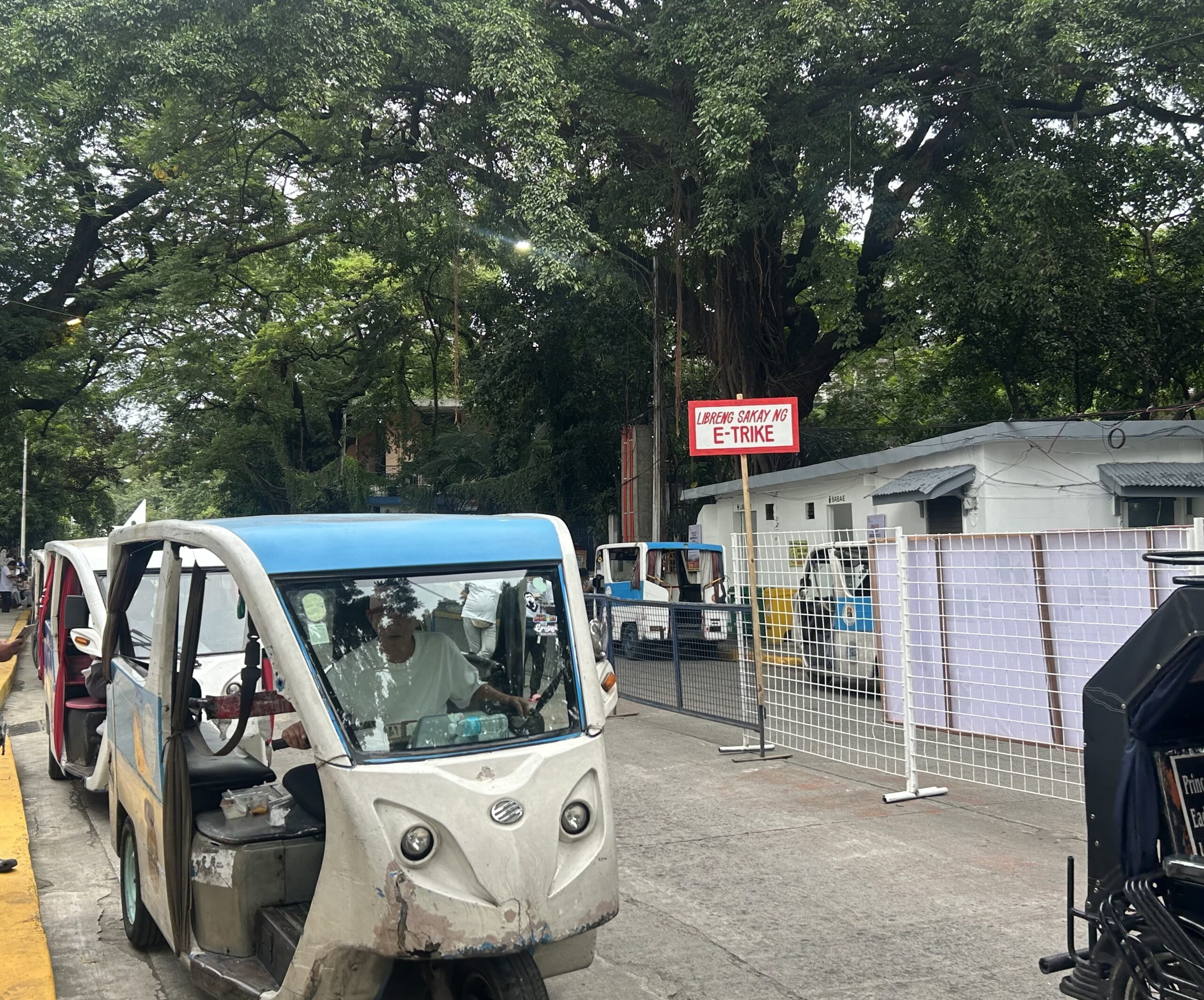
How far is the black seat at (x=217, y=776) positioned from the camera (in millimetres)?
4629

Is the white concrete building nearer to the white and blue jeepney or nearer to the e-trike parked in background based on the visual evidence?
the white and blue jeepney

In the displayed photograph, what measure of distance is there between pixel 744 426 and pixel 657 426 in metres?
13.0

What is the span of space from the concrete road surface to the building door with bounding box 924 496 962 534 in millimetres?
8088

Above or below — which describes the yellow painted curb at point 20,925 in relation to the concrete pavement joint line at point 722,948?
above

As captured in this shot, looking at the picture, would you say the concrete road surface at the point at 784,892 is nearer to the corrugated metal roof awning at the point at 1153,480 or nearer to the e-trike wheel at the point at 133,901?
the e-trike wheel at the point at 133,901

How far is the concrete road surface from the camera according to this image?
184 inches

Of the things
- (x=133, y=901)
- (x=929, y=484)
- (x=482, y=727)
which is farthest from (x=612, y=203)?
(x=482, y=727)

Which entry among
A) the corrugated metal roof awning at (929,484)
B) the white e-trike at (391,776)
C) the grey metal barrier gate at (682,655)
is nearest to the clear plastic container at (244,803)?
the white e-trike at (391,776)

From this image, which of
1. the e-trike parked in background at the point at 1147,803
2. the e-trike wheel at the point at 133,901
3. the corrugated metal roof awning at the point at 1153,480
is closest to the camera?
the e-trike parked in background at the point at 1147,803

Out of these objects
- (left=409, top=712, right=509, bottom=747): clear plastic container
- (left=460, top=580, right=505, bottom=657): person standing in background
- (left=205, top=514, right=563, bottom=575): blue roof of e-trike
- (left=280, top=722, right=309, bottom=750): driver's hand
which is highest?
(left=205, top=514, right=563, bottom=575): blue roof of e-trike

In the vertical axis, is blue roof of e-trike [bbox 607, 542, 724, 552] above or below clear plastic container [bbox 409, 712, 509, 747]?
above

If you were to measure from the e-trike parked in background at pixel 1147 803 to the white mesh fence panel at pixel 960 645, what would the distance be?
3357 millimetres

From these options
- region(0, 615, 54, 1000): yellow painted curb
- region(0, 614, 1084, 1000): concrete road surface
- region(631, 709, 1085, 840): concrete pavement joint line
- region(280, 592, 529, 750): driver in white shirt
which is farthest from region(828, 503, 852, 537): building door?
region(280, 592, 529, 750): driver in white shirt

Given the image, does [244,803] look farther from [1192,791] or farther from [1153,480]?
[1153,480]
